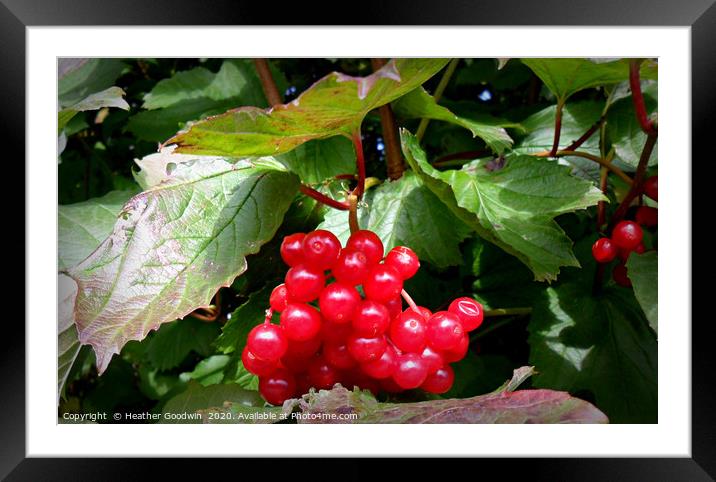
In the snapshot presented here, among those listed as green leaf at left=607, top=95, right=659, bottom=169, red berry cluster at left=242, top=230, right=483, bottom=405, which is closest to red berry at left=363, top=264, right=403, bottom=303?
red berry cluster at left=242, top=230, right=483, bottom=405

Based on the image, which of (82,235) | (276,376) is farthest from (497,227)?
(82,235)

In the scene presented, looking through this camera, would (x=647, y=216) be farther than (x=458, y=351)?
Yes

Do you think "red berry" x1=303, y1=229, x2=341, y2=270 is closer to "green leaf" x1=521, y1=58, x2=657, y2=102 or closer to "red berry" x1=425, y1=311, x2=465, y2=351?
"red berry" x1=425, y1=311, x2=465, y2=351

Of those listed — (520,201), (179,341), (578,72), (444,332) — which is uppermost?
(578,72)

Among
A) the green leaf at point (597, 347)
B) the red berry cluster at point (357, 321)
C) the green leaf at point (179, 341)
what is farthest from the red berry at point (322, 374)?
the green leaf at point (179, 341)

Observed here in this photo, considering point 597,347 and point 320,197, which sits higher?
point 320,197

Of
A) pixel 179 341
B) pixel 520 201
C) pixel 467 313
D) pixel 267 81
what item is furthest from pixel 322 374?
pixel 179 341

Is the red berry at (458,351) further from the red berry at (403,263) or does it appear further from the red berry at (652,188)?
the red berry at (652,188)
